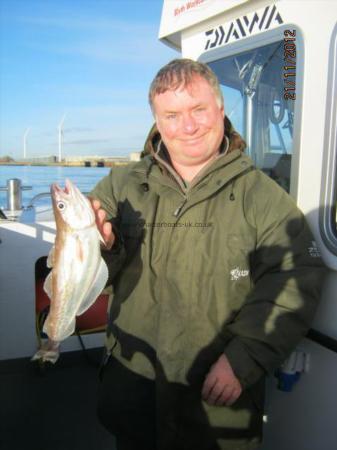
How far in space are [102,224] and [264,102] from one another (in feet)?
5.32

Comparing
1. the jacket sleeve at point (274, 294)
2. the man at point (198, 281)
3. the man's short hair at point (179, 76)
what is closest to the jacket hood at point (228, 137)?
the man at point (198, 281)

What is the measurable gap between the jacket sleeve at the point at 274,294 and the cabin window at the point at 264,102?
69 centimetres

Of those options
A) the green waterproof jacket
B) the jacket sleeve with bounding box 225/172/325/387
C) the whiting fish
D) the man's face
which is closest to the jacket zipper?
the green waterproof jacket

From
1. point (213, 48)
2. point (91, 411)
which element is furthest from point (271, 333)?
point (91, 411)

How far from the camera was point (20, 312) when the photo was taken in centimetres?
477

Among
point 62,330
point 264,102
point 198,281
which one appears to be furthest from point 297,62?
point 62,330

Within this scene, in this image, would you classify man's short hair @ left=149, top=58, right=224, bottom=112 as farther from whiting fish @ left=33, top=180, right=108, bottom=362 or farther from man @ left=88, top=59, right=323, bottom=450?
whiting fish @ left=33, top=180, right=108, bottom=362

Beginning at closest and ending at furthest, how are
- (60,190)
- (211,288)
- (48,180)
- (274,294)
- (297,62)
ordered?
(60,190) → (274,294) → (211,288) → (297,62) → (48,180)

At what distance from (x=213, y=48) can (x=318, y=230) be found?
1.67 metres

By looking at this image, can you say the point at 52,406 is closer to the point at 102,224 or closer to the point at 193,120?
the point at 102,224

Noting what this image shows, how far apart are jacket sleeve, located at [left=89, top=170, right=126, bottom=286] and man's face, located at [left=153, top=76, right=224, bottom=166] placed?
50 centimetres

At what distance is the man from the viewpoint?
2.24m

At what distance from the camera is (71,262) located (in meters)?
2.19

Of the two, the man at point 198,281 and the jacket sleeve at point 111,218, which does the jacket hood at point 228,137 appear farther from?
the jacket sleeve at point 111,218
